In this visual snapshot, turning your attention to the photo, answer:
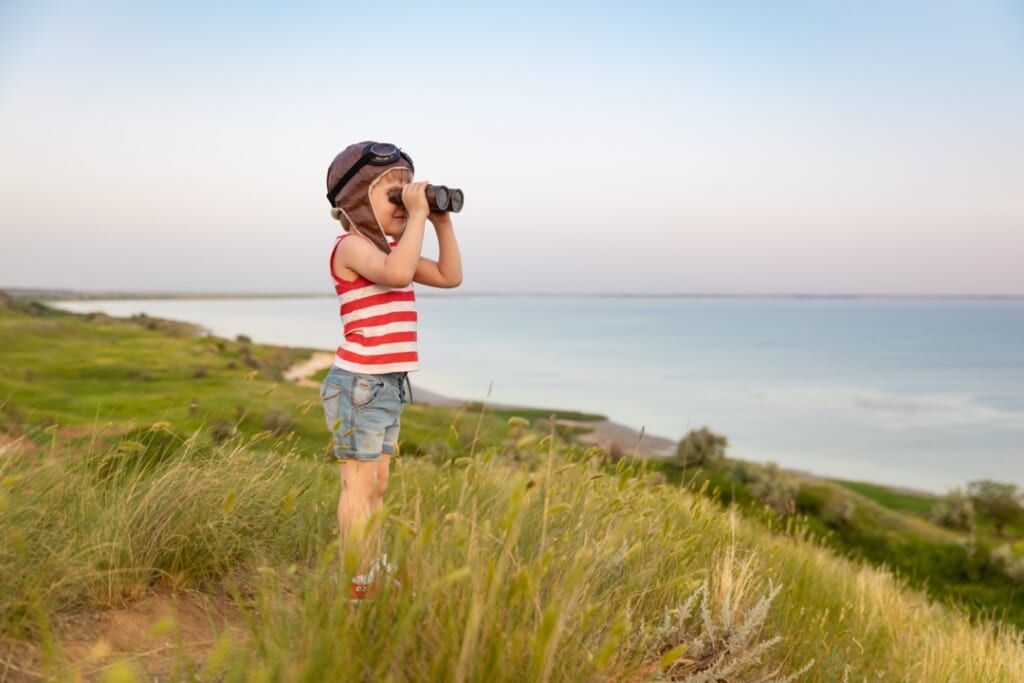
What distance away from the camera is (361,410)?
3738 mm

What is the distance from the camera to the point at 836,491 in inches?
1206

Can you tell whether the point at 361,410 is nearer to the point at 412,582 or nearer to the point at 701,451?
the point at 412,582

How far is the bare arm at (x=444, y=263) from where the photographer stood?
4043 mm

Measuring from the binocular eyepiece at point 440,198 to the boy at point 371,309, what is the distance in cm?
3

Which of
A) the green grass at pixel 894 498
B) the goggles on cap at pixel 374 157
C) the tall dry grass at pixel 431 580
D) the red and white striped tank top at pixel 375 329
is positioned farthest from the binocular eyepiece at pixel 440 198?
the green grass at pixel 894 498

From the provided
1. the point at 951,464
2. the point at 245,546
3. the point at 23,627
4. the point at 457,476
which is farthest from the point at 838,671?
the point at 951,464

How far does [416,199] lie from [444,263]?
0.49 m

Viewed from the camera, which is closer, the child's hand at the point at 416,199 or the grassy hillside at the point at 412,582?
the grassy hillside at the point at 412,582

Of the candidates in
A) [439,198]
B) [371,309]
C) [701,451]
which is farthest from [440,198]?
[701,451]

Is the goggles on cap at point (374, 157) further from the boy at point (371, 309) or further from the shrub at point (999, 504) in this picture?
the shrub at point (999, 504)

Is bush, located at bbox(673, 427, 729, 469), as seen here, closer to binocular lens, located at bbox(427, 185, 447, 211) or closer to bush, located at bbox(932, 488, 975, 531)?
bush, located at bbox(932, 488, 975, 531)

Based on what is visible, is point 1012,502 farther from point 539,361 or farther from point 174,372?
point 539,361

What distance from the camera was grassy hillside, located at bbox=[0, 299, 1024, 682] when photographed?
7.16 feet

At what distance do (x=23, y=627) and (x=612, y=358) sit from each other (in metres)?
128
